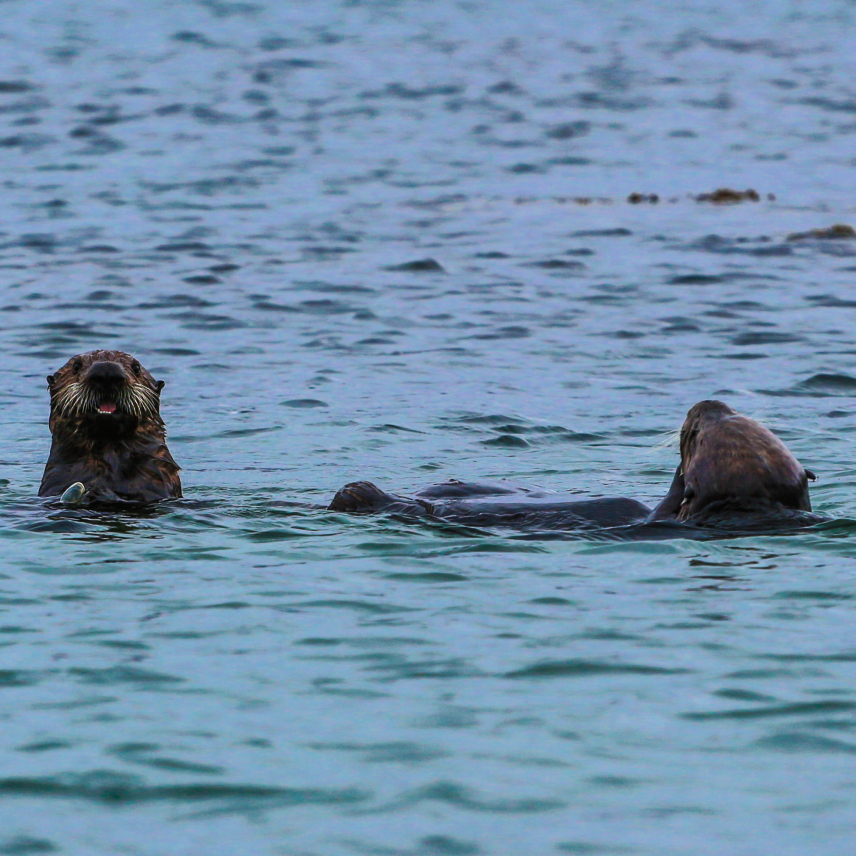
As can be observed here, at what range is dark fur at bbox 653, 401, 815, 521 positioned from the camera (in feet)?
20.7

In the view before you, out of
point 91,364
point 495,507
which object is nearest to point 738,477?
point 495,507

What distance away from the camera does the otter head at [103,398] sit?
7.21 metres

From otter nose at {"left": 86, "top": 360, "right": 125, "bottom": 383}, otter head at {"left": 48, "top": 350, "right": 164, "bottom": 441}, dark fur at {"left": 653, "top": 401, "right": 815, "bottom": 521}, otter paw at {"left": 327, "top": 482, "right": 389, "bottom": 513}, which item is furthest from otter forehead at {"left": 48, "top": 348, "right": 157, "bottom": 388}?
dark fur at {"left": 653, "top": 401, "right": 815, "bottom": 521}

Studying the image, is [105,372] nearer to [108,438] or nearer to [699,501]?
[108,438]

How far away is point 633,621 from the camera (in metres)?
5.28

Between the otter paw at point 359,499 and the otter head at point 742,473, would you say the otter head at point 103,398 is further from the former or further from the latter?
the otter head at point 742,473

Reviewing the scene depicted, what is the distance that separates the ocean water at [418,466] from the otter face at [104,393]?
48 centimetres

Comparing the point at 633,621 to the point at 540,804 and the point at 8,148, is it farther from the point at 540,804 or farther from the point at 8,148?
the point at 8,148

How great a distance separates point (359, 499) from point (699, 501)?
150 centimetres

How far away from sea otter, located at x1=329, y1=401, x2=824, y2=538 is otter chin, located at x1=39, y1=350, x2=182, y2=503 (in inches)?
40.0

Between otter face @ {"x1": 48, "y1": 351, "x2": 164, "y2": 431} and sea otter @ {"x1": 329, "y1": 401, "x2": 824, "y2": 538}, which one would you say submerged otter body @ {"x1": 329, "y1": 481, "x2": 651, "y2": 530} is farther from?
otter face @ {"x1": 48, "y1": 351, "x2": 164, "y2": 431}

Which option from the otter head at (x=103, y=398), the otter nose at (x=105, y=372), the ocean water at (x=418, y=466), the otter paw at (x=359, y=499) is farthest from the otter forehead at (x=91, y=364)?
the otter paw at (x=359, y=499)

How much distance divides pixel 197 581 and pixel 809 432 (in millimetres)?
4654

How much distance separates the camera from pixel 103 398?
23.7 ft
